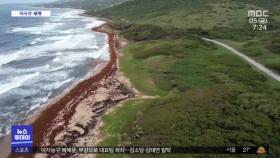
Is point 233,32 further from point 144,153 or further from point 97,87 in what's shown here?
point 144,153

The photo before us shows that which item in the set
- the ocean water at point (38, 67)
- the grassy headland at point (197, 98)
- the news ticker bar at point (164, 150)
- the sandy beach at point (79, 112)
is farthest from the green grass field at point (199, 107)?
the ocean water at point (38, 67)

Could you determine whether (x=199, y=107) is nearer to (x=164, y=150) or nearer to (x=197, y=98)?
(x=197, y=98)

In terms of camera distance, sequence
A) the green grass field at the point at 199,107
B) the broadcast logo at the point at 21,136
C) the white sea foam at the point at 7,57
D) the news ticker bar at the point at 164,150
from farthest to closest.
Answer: the white sea foam at the point at 7,57 → the green grass field at the point at 199,107 → the news ticker bar at the point at 164,150 → the broadcast logo at the point at 21,136

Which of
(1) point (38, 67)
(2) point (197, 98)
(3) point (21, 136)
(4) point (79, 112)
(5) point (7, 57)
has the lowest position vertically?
(4) point (79, 112)

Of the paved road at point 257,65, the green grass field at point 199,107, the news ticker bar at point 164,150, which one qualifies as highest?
the paved road at point 257,65

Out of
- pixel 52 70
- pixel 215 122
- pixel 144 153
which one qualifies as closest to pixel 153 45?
pixel 52 70

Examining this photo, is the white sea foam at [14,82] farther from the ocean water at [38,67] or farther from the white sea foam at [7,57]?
the white sea foam at [7,57]

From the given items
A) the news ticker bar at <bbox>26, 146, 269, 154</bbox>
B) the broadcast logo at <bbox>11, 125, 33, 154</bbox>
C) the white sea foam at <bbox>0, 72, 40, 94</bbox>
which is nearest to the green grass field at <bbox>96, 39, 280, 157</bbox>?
the news ticker bar at <bbox>26, 146, 269, 154</bbox>

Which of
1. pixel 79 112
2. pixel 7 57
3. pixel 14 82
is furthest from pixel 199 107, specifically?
pixel 7 57
